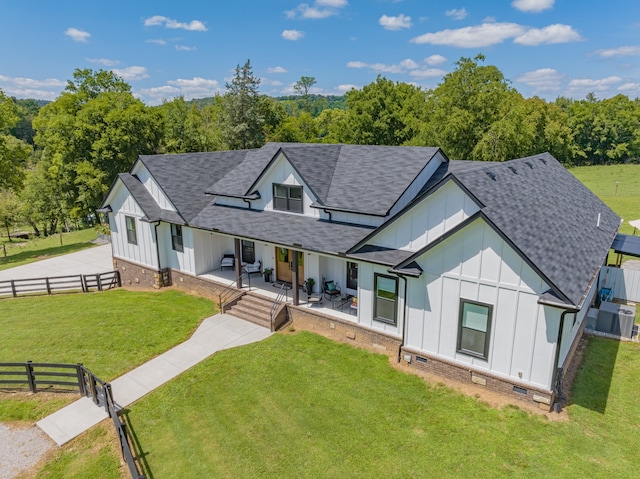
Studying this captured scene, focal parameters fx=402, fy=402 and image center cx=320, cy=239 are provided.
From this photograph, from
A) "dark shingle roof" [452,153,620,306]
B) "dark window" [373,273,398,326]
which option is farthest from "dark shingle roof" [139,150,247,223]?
"dark shingle roof" [452,153,620,306]

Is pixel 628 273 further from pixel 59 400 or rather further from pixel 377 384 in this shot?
pixel 59 400

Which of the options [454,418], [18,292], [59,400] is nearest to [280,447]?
[454,418]

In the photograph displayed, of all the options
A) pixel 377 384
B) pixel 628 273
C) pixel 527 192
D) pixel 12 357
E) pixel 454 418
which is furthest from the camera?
pixel 628 273

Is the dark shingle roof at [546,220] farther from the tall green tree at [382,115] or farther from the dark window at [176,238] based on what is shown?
the tall green tree at [382,115]

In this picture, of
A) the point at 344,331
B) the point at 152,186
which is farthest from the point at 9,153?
the point at 344,331

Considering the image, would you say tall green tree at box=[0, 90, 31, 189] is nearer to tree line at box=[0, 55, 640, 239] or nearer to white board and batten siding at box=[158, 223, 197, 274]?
tree line at box=[0, 55, 640, 239]

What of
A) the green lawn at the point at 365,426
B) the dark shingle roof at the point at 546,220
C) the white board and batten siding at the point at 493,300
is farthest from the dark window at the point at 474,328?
the dark shingle roof at the point at 546,220

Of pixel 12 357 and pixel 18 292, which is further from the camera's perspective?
pixel 18 292
